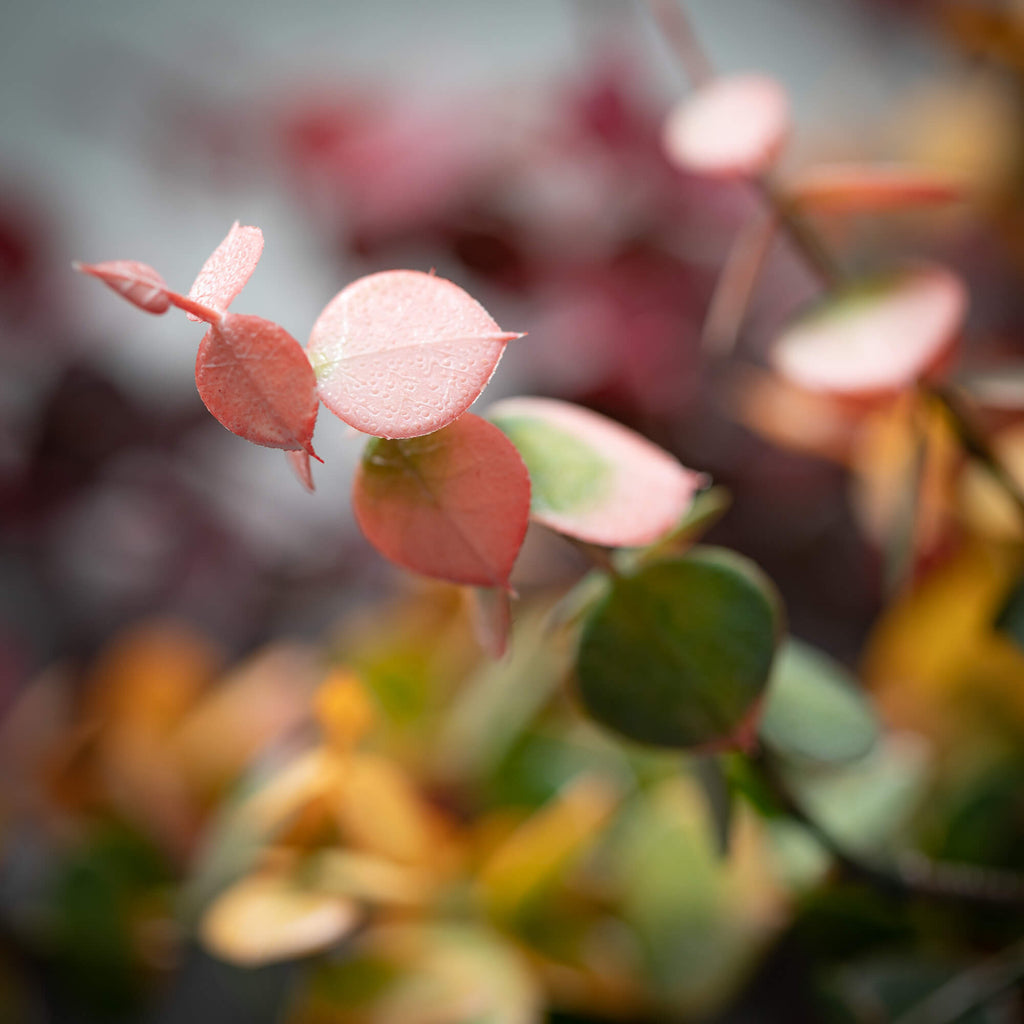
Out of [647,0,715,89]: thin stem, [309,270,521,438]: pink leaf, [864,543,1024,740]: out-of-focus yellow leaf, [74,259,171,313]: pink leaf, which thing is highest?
[74,259,171,313]: pink leaf

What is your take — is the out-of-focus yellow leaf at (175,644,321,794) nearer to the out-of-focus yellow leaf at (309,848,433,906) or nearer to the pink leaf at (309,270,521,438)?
the out-of-focus yellow leaf at (309,848,433,906)

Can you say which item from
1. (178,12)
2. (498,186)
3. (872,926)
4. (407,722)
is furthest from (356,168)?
(178,12)

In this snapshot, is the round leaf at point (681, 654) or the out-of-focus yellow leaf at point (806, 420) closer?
the round leaf at point (681, 654)

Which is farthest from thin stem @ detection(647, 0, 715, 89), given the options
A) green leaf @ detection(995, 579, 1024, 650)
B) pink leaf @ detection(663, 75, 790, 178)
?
green leaf @ detection(995, 579, 1024, 650)

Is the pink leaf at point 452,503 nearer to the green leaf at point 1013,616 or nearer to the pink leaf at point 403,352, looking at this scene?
the pink leaf at point 403,352

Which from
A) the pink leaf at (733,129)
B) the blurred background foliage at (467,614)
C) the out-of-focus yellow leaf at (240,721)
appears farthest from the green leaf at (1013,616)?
the out-of-focus yellow leaf at (240,721)

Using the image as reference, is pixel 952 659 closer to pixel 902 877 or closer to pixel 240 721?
pixel 902 877
